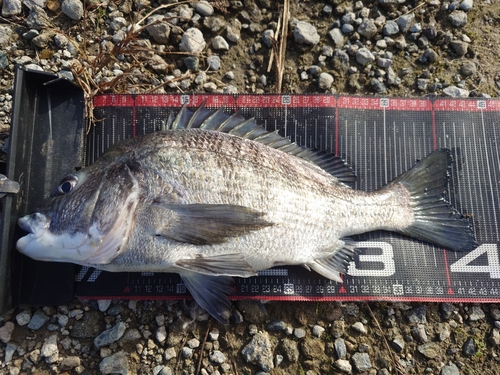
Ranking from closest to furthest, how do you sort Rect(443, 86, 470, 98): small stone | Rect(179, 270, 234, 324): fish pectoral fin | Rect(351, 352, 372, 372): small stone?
Rect(179, 270, 234, 324): fish pectoral fin
Rect(351, 352, 372, 372): small stone
Rect(443, 86, 470, 98): small stone

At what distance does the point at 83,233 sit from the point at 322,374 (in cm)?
217

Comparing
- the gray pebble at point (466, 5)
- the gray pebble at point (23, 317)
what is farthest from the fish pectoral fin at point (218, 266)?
the gray pebble at point (466, 5)

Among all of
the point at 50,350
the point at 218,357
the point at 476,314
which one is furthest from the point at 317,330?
the point at 50,350

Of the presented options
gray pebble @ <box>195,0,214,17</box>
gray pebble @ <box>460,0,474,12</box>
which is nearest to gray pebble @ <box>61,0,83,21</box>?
gray pebble @ <box>195,0,214,17</box>

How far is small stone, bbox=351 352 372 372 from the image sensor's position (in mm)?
2928

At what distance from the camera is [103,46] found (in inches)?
135

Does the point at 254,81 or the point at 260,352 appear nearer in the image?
the point at 260,352

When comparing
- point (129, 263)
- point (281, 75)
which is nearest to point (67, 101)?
point (129, 263)

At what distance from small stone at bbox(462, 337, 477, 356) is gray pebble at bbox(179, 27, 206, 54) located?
3.53 meters

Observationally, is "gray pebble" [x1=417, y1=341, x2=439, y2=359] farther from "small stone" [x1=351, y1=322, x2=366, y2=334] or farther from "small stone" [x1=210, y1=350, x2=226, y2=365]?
"small stone" [x1=210, y1=350, x2=226, y2=365]

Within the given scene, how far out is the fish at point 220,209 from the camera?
2385mm

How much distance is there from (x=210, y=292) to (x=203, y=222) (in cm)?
60

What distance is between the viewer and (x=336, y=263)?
2881 millimetres

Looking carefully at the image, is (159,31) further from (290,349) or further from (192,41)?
(290,349)
